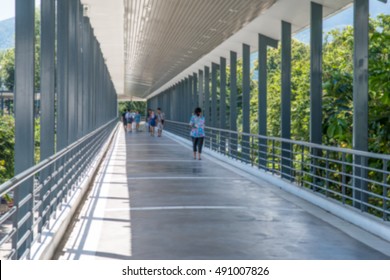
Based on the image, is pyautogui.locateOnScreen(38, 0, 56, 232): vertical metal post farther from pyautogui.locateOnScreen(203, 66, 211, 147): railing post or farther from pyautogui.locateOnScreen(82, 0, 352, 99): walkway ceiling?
pyautogui.locateOnScreen(203, 66, 211, 147): railing post

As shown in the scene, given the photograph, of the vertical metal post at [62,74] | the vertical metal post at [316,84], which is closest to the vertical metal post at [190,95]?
the vertical metal post at [316,84]

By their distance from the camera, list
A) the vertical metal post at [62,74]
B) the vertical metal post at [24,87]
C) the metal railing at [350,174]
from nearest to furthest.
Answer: the vertical metal post at [24,87] < the metal railing at [350,174] < the vertical metal post at [62,74]

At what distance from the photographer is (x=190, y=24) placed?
66.3ft

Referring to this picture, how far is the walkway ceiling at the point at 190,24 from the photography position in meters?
16.5

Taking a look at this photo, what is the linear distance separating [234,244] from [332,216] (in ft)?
9.23

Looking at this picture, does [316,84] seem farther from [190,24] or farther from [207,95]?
[207,95]

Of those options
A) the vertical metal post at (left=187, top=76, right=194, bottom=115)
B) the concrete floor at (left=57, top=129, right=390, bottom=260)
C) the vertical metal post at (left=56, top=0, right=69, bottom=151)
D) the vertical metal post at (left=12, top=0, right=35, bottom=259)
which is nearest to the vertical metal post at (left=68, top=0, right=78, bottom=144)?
the concrete floor at (left=57, top=129, right=390, bottom=260)

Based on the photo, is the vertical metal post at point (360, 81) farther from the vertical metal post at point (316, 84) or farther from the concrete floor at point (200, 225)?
the vertical metal post at point (316, 84)

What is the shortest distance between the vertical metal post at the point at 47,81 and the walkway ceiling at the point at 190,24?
19.8 feet

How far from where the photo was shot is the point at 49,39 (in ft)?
34.1

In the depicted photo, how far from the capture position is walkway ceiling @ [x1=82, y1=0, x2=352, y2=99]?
16500 mm

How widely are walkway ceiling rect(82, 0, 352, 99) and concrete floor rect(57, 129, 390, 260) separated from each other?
3772 mm

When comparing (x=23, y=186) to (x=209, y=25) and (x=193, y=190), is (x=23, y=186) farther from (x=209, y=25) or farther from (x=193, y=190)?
(x=209, y=25)
